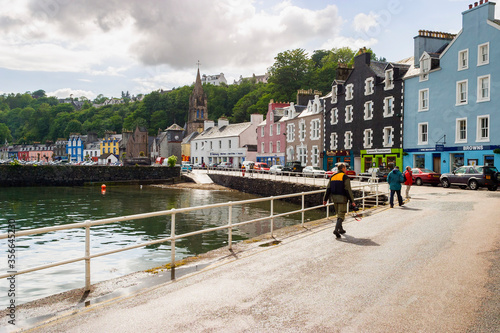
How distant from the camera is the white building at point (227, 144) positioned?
67.9 m

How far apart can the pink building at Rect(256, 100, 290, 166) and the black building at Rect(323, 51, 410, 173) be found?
1071 cm

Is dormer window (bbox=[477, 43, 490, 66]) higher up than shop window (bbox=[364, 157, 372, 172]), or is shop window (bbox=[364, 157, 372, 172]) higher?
dormer window (bbox=[477, 43, 490, 66])

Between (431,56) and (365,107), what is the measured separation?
8713mm

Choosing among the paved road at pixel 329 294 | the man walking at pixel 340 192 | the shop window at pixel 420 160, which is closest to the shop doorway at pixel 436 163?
the shop window at pixel 420 160

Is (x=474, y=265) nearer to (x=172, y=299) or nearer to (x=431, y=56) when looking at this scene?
(x=172, y=299)

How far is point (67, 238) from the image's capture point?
17.5m

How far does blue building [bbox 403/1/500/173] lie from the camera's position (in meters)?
29.3

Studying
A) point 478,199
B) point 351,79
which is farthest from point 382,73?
point 478,199

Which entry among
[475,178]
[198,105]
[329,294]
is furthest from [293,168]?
[198,105]

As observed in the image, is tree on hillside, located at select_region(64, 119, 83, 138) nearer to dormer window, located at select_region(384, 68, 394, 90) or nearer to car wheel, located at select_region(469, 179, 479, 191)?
dormer window, located at select_region(384, 68, 394, 90)

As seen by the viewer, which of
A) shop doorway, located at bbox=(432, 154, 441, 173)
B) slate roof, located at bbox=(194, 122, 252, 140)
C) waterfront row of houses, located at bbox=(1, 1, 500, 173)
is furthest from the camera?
slate roof, located at bbox=(194, 122, 252, 140)

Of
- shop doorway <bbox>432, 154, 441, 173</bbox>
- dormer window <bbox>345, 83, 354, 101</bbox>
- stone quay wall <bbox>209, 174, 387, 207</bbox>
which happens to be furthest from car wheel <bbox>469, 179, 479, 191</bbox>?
dormer window <bbox>345, 83, 354, 101</bbox>

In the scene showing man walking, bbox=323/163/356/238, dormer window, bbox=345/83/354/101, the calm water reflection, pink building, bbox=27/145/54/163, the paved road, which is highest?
dormer window, bbox=345/83/354/101

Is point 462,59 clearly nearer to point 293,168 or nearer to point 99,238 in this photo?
point 293,168
